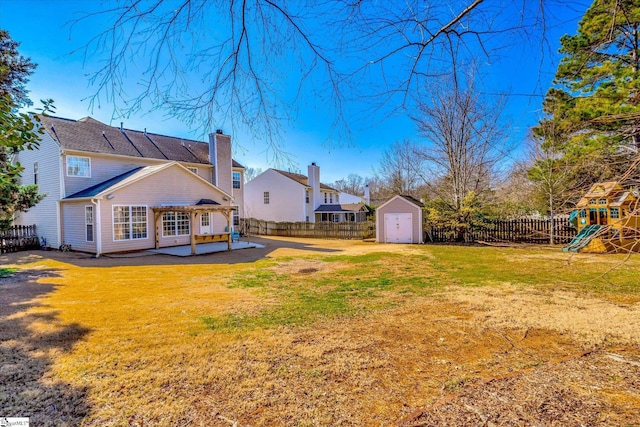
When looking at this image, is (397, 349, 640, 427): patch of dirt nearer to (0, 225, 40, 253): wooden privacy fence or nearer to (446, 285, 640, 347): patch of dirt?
(446, 285, 640, 347): patch of dirt

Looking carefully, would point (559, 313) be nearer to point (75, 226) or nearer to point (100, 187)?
point (100, 187)

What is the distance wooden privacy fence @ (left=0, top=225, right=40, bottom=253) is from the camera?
46.9 feet

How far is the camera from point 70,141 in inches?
583

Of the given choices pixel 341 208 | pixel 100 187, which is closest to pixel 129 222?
pixel 100 187

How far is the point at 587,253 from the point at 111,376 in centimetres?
1615

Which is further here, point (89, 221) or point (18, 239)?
point (18, 239)

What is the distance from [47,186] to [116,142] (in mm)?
3948

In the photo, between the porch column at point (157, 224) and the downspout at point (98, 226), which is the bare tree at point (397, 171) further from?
the downspout at point (98, 226)

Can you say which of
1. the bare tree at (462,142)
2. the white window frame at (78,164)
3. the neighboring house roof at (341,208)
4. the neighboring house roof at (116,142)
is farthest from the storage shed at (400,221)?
the white window frame at (78,164)

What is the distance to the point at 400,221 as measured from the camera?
19000mm

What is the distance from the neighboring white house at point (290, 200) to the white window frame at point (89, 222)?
1635 cm

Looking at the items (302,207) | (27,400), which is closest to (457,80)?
(27,400)

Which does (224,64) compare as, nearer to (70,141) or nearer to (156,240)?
(156,240)

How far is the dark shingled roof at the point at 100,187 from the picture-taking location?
546 inches
